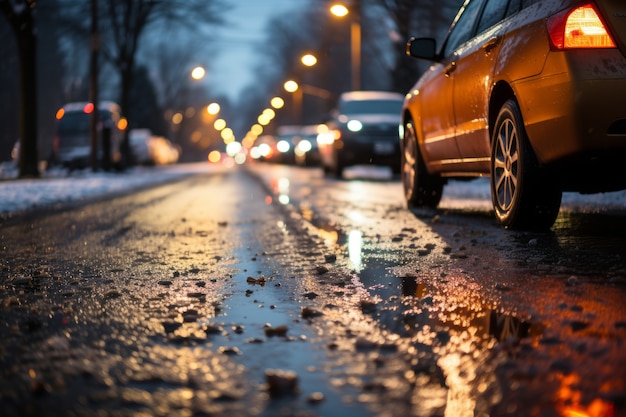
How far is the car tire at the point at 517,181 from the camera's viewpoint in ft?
19.4

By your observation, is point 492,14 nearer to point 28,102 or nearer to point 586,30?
point 586,30

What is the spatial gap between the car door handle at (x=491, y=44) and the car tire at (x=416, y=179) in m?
2.67

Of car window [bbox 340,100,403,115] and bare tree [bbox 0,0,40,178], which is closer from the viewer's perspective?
car window [bbox 340,100,403,115]

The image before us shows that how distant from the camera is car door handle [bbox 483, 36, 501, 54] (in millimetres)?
6230

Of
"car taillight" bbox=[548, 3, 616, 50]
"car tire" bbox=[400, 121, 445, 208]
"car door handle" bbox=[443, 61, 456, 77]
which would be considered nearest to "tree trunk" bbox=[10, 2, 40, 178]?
"car tire" bbox=[400, 121, 445, 208]

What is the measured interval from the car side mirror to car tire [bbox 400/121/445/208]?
128cm

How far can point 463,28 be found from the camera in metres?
7.88

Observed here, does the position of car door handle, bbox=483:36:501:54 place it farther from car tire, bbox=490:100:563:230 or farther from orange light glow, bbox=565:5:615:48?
orange light glow, bbox=565:5:615:48

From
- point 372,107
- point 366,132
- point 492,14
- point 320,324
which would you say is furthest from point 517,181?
point 372,107

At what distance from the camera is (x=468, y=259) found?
5.49m

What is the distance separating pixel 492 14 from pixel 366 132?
12.5m

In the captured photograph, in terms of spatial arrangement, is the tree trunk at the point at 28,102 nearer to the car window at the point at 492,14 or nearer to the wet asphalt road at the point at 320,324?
the wet asphalt road at the point at 320,324

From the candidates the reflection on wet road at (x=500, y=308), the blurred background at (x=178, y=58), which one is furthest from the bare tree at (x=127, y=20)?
the reflection on wet road at (x=500, y=308)

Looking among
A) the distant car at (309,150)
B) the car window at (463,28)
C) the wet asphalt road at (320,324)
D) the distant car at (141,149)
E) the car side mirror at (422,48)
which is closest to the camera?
the wet asphalt road at (320,324)
